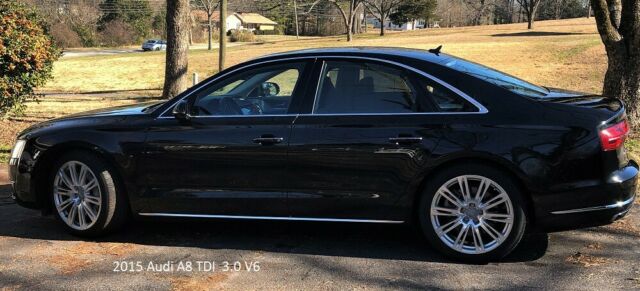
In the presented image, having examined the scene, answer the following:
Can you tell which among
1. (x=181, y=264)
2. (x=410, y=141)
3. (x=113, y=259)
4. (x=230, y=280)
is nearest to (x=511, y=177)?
(x=410, y=141)

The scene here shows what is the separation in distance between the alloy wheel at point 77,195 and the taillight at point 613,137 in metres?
3.78

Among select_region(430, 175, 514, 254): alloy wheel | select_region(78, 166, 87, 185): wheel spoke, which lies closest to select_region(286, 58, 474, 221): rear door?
select_region(430, 175, 514, 254): alloy wheel

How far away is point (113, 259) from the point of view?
441cm

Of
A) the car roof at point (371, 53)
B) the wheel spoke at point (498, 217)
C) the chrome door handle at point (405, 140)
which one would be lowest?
the wheel spoke at point (498, 217)

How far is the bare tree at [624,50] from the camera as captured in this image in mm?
8469

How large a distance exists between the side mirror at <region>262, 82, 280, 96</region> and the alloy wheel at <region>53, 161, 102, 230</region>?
154 cm

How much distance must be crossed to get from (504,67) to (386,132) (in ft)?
73.1

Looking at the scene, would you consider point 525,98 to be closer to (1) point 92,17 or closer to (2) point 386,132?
(2) point 386,132

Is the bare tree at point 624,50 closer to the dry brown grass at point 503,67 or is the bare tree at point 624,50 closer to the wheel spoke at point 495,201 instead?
the wheel spoke at point 495,201

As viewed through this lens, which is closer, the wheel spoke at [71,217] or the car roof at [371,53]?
the car roof at [371,53]

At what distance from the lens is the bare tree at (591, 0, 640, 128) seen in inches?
333

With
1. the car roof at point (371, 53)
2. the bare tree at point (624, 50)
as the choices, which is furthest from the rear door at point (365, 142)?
the bare tree at point (624, 50)

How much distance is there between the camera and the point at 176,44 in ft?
46.7

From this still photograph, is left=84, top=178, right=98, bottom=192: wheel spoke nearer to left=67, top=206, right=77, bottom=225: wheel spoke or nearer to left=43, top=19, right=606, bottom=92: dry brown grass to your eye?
left=67, top=206, right=77, bottom=225: wheel spoke
